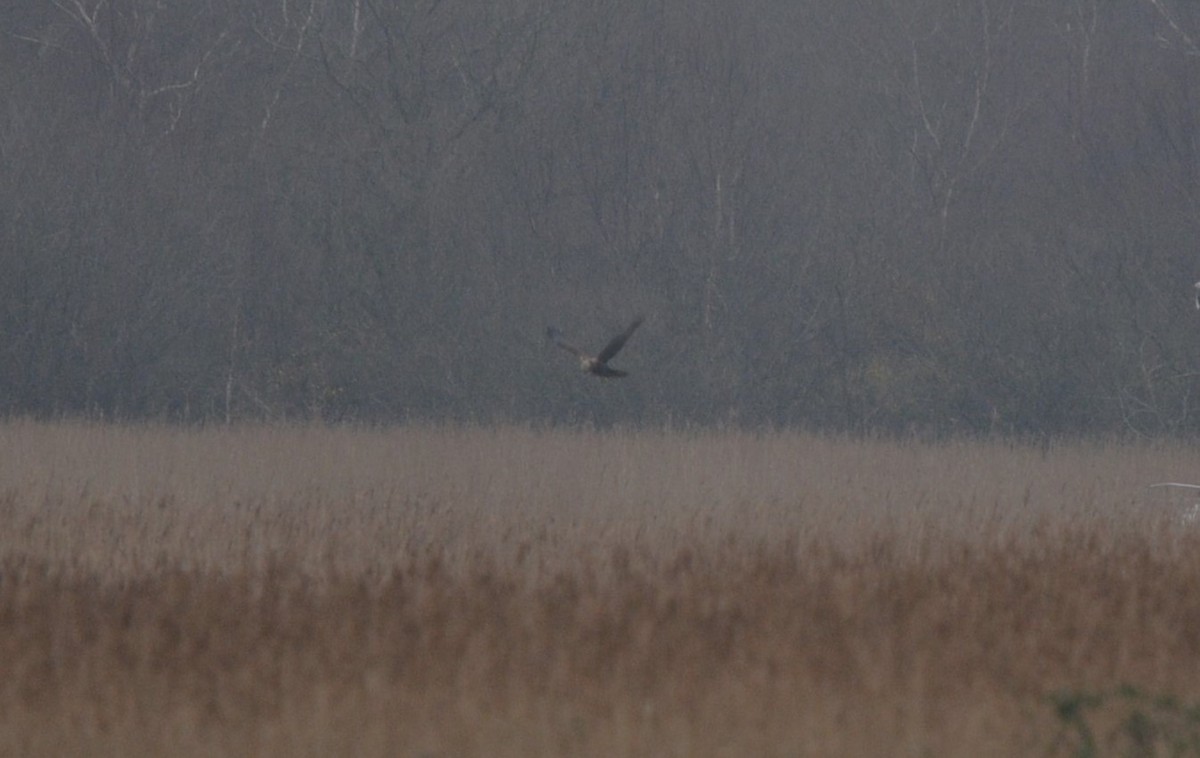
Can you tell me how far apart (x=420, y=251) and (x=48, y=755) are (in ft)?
53.9

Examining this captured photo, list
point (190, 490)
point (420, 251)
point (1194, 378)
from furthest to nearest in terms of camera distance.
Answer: point (420, 251) < point (1194, 378) < point (190, 490)

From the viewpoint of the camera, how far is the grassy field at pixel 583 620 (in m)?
5.25

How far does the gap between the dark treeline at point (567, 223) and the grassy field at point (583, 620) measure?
7.73 m

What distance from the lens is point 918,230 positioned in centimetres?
2289

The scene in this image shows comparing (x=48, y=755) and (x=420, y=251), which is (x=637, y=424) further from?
(x=48, y=755)

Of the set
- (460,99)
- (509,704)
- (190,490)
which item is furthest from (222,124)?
(509,704)

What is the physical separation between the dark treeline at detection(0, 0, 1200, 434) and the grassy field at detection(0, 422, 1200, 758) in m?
7.73

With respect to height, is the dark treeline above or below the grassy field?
above

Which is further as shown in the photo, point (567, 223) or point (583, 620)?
point (567, 223)

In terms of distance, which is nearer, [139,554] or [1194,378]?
[139,554]

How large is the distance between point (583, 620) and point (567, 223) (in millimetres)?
16071

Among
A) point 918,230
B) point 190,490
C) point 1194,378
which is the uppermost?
point 918,230

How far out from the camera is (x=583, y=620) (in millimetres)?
6941

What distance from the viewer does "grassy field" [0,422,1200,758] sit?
207 inches
